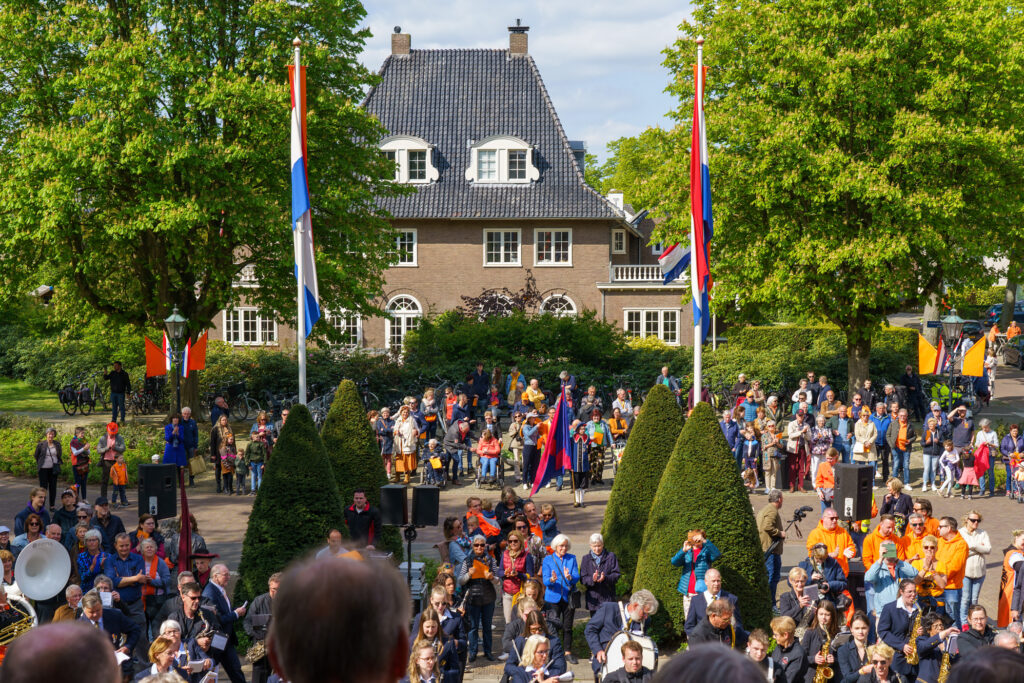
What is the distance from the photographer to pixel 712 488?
40.4 ft

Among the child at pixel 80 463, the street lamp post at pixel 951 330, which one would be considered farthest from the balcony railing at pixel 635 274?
the child at pixel 80 463

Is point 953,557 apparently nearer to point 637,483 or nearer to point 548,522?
point 637,483

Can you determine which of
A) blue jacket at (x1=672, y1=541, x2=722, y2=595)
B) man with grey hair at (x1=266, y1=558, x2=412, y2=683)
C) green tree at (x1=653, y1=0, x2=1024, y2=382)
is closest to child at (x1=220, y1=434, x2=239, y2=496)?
blue jacket at (x1=672, y1=541, x2=722, y2=595)

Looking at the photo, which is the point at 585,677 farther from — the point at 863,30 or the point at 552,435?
the point at 863,30

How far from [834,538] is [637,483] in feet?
8.88

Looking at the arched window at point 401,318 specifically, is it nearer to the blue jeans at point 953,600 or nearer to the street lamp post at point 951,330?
the street lamp post at point 951,330

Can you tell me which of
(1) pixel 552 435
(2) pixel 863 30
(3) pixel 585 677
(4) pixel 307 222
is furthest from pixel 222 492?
(2) pixel 863 30

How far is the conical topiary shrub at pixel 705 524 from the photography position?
1216cm

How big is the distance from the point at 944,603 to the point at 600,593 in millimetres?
3922

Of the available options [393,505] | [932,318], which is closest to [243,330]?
[932,318]

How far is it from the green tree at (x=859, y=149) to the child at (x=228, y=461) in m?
A: 13.7

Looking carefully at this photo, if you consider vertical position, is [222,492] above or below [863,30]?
below

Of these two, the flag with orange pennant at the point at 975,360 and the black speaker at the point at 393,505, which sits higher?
the flag with orange pennant at the point at 975,360

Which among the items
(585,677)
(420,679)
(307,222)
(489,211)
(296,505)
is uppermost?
(489,211)
